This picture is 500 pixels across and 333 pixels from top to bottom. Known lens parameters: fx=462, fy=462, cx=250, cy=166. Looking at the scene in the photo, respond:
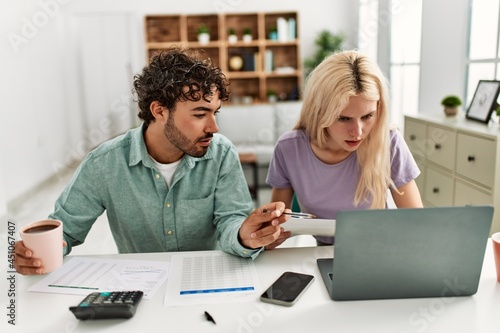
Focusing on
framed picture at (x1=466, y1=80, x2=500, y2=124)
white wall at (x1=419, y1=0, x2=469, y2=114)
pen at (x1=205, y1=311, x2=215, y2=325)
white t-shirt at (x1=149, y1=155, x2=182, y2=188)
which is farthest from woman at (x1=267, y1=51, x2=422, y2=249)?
white wall at (x1=419, y1=0, x2=469, y2=114)

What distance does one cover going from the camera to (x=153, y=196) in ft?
4.63

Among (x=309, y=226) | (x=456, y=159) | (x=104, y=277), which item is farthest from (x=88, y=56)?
(x=309, y=226)

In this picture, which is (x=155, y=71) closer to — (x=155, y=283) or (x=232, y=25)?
(x=155, y=283)

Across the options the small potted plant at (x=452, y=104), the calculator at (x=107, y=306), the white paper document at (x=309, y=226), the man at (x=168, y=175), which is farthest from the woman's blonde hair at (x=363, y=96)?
the small potted plant at (x=452, y=104)

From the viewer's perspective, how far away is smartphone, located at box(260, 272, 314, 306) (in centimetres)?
98

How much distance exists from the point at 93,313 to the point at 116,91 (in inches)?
225

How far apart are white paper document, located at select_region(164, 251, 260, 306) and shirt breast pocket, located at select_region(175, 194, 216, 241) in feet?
0.63

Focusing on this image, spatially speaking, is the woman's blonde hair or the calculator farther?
the woman's blonde hair

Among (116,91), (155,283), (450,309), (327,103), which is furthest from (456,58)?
(116,91)

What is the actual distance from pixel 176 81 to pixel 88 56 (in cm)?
535

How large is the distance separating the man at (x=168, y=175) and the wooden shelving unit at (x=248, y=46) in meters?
4.60

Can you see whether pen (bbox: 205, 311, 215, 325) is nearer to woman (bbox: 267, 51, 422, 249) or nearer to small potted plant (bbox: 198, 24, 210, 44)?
woman (bbox: 267, 51, 422, 249)

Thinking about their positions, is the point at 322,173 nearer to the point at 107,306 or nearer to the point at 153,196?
the point at 153,196

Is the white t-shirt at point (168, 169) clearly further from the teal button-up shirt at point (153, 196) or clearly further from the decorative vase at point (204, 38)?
the decorative vase at point (204, 38)
